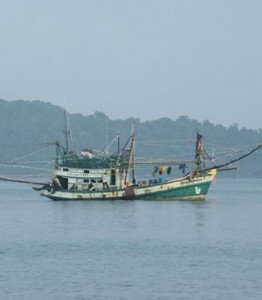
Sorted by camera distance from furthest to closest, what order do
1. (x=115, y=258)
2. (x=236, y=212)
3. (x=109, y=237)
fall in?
(x=236, y=212), (x=109, y=237), (x=115, y=258)

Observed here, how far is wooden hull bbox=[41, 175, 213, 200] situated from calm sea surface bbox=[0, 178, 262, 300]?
6149mm

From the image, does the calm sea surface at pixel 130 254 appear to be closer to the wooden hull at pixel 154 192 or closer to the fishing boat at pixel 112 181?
the wooden hull at pixel 154 192

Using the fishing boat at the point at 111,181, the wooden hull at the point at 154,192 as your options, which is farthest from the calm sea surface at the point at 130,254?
the fishing boat at the point at 111,181

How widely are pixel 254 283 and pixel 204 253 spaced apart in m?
11.9

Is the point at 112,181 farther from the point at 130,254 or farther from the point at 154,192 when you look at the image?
the point at 130,254

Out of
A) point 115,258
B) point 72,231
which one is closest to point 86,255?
point 115,258

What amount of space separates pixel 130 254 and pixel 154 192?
45527 mm

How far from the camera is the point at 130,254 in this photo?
2702 inches

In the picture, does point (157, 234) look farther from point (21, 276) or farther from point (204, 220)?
point (21, 276)

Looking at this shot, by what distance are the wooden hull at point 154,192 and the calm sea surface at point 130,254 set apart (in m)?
6.15

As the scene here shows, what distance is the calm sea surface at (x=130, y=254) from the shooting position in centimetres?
5538

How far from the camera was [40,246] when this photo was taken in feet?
242

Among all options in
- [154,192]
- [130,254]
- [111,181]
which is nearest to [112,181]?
[111,181]

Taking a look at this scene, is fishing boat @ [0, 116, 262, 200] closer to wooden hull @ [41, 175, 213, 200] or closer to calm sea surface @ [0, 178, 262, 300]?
wooden hull @ [41, 175, 213, 200]
